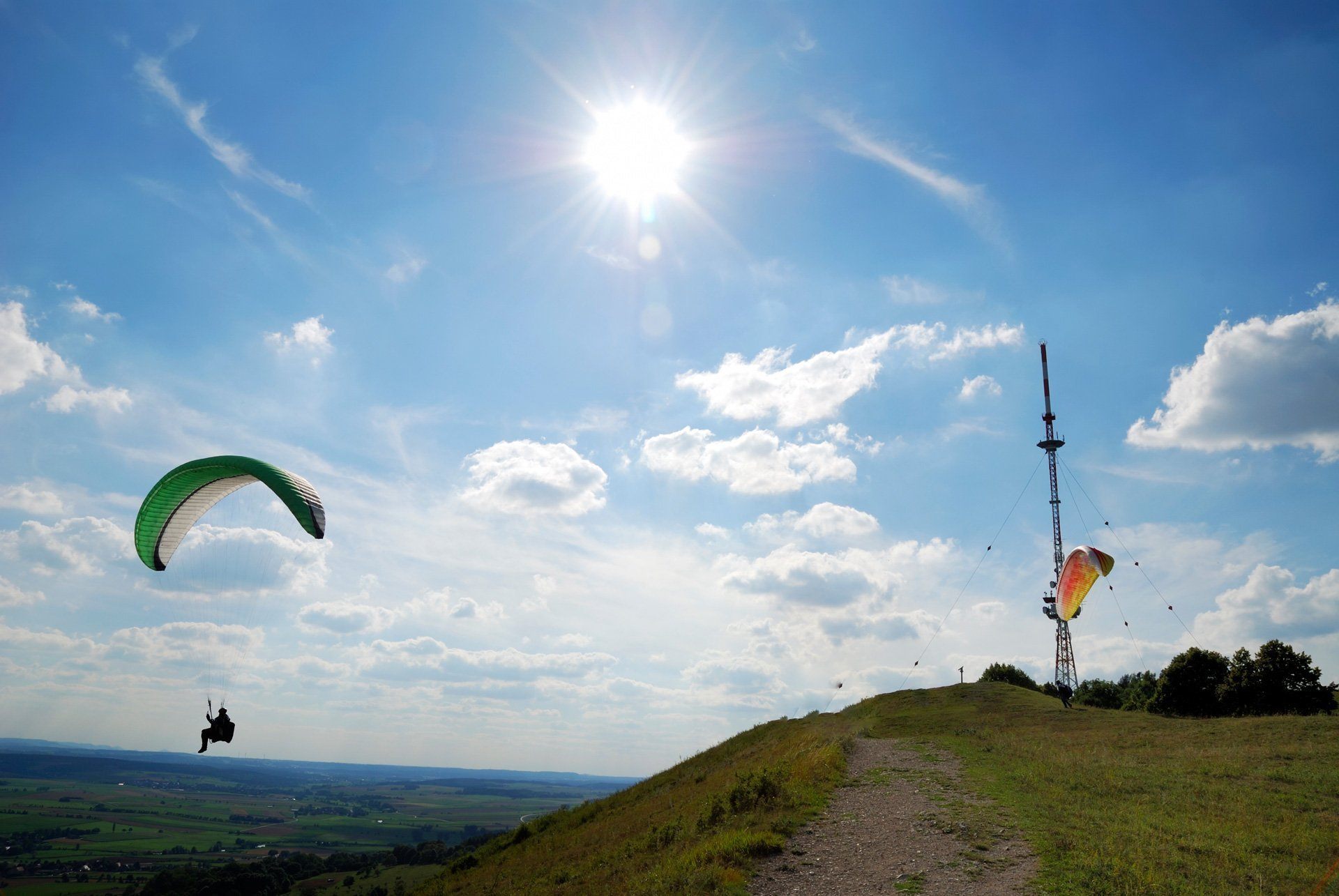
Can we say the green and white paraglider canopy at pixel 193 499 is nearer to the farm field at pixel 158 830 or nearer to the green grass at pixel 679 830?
the green grass at pixel 679 830

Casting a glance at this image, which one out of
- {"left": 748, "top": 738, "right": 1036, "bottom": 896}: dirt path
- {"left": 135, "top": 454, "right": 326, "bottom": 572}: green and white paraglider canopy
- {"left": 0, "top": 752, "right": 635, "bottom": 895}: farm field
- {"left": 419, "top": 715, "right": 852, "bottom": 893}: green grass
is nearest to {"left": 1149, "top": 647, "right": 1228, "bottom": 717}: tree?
{"left": 419, "top": 715, "right": 852, "bottom": 893}: green grass

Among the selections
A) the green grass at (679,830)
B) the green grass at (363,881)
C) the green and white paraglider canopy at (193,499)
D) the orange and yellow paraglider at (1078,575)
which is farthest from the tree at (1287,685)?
the green grass at (363,881)

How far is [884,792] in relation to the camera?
721 inches

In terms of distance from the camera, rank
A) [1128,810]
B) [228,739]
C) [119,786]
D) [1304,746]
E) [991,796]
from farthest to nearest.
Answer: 1. [119,786]
2. [1304,746]
3. [228,739]
4. [991,796]
5. [1128,810]

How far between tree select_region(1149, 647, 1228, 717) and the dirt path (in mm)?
32160

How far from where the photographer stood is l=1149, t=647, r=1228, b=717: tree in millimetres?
40281

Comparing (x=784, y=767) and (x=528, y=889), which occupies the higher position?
(x=784, y=767)

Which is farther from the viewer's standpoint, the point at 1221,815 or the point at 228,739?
the point at 228,739

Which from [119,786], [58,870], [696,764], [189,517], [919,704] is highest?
[189,517]

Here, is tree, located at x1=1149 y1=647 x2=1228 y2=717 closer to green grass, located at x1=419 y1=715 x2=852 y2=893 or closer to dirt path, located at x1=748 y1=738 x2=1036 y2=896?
green grass, located at x1=419 y1=715 x2=852 y2=893

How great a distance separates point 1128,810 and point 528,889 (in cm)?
1529

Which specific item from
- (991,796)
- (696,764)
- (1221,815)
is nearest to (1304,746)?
(1221,815)

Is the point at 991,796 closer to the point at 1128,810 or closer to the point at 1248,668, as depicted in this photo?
the point at 1128,810

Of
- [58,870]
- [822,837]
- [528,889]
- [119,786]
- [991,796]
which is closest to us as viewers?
[822,837]
